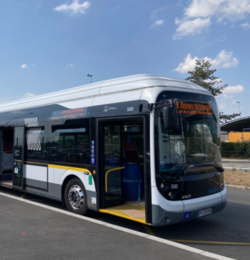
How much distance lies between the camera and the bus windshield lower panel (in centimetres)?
521

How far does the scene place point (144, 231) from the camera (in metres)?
5.86

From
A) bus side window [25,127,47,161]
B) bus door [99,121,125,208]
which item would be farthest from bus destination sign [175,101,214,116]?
bus side window [25,127,47,161]

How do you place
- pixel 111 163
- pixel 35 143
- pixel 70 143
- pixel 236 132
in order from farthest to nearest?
pixel 236 132, pixel 35 143, pixel 70 143, pixel 111 163

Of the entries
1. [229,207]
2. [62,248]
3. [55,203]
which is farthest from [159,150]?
[55,203]

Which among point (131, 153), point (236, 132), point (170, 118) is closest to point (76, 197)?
point (131, 153)

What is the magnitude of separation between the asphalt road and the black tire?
0.33 m

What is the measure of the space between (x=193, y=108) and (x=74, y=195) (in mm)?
3442

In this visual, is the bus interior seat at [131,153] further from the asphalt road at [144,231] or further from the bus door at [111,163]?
the asphalt road at [144,231]

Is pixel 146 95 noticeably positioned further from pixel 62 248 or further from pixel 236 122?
pixel 236 122

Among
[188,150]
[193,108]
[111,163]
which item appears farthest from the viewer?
[111,163]

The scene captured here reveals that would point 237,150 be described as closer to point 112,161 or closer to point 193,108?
point 112,161

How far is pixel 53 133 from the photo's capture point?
24.7ft

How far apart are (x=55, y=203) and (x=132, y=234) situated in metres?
3.52

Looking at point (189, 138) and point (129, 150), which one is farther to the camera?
point (129, 150)
